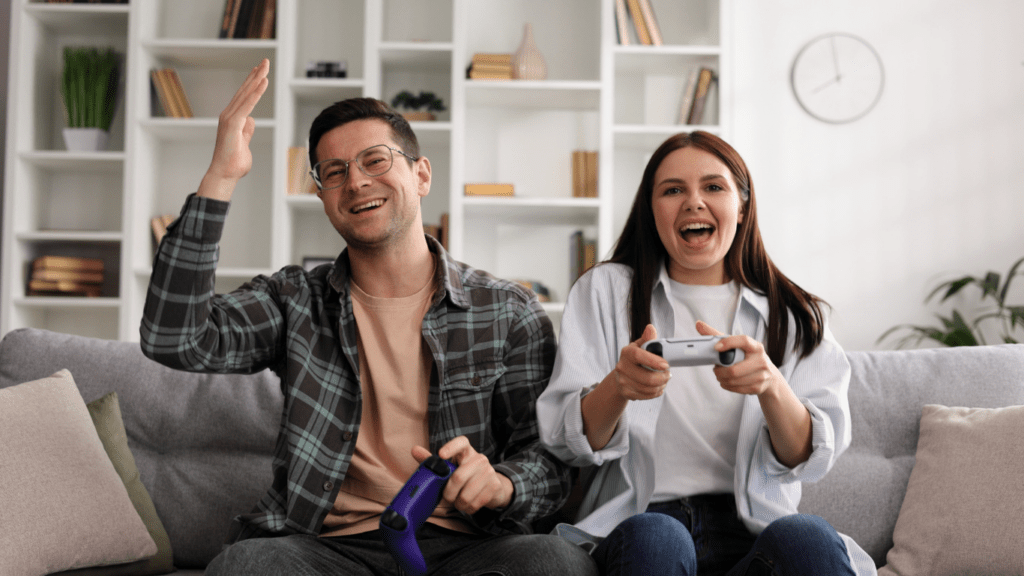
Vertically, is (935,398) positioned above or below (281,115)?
below

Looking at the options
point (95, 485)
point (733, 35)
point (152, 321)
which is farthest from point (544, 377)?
point (733, 35)

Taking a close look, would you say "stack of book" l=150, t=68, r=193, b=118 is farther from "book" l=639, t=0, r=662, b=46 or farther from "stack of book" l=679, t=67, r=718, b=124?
"stack of book" l=679, t=67, r=718, b=124

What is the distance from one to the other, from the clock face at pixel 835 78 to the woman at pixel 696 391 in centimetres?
227

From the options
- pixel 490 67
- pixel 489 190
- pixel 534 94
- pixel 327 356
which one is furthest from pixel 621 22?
pixel 327 356

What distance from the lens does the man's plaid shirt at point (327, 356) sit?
120 centimetres

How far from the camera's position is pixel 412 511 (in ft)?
3.45

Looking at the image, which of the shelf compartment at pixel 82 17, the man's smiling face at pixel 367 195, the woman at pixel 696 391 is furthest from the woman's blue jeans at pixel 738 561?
the shelf compartment at pixel 82 17

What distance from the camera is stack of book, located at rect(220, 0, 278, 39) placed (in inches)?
129

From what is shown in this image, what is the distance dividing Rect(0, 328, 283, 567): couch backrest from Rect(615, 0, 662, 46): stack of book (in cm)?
226

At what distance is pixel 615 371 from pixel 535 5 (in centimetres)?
272

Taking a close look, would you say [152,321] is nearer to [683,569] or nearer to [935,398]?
[683,569]

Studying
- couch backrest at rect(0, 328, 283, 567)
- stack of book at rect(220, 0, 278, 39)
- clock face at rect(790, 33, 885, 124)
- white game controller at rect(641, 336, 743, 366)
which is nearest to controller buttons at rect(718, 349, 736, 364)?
white game controller at rect(641, 336, 743, 366)

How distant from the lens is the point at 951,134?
3.44 metres

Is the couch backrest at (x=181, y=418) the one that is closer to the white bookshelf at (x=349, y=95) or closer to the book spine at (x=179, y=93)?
the white bookshelf at (x=349, y=95)
